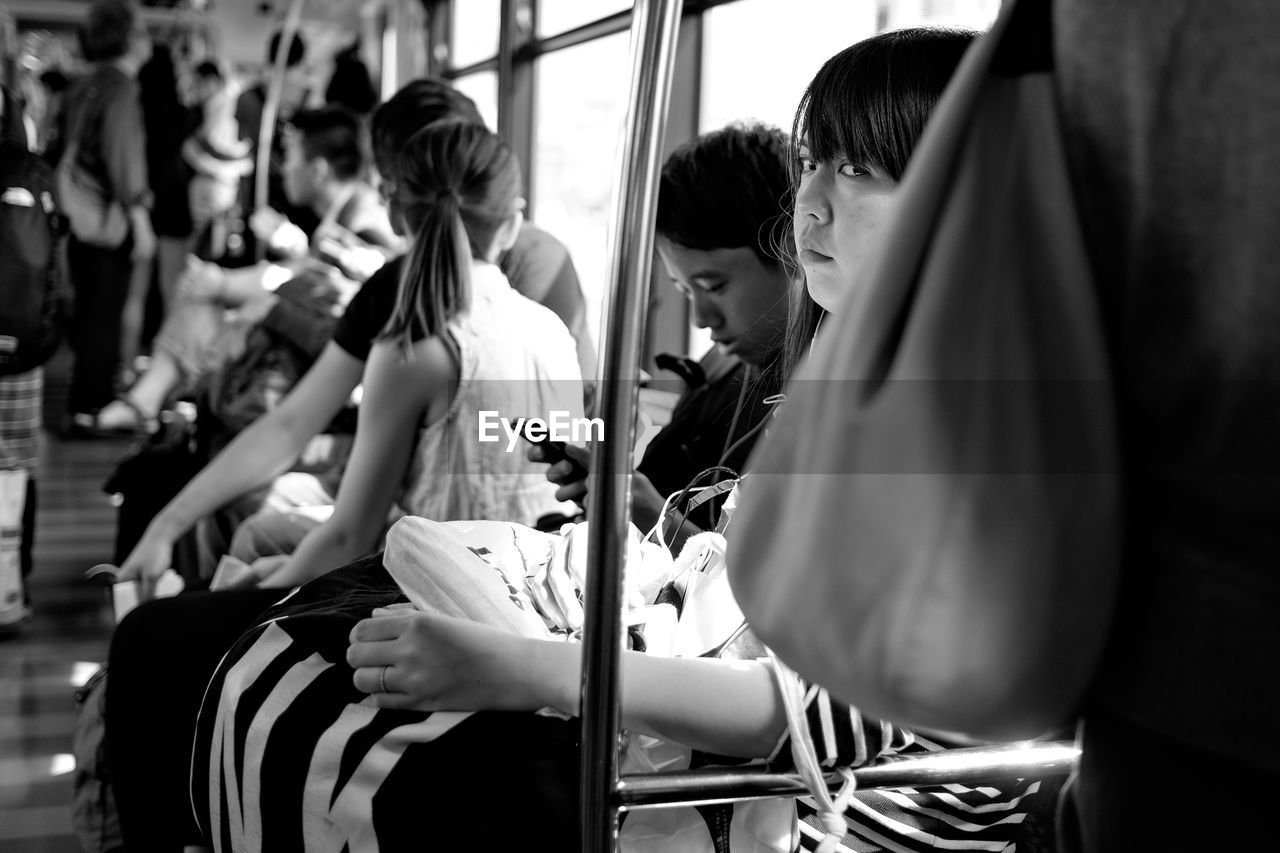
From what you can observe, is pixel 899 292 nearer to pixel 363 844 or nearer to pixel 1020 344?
pixel 1020 344

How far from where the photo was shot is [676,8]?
0.86m

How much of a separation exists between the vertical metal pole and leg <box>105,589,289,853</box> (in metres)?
0.97

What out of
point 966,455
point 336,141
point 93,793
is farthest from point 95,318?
point 966,455

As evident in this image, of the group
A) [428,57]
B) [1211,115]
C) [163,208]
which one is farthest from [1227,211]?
[163,208]

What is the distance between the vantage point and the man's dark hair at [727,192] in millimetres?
1909

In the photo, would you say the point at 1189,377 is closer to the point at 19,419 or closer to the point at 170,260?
the point at 19,419

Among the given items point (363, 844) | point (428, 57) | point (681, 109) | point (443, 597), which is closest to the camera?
point (363, 844)

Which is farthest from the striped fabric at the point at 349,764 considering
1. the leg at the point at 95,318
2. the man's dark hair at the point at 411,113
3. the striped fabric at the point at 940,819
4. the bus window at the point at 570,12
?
the leg at the point at 95,318

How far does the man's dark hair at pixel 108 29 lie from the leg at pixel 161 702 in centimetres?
392

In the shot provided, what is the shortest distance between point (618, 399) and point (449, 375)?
1.13 metres

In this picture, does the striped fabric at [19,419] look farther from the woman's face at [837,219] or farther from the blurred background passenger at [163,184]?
the blurred background passenger at [163,184]

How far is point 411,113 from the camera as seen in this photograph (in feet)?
9.17

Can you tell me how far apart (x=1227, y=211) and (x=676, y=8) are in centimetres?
43

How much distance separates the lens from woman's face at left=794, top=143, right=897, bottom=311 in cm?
122
